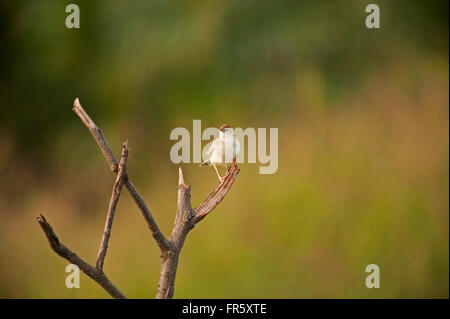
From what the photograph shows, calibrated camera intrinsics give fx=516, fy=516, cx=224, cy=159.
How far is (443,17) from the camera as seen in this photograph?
11.3ft

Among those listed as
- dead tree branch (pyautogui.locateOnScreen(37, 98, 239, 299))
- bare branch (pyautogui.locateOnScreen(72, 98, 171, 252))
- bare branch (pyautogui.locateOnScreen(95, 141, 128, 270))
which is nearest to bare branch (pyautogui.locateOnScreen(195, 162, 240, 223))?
dead tree branch (pyautogui.locateOnScreen(37, 98, 239, 299))

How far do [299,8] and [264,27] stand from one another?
0.26 m

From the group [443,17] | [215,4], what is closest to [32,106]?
[215,4]

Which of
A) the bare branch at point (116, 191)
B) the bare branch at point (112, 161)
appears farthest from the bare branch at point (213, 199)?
the bare branch at point (116, 191)

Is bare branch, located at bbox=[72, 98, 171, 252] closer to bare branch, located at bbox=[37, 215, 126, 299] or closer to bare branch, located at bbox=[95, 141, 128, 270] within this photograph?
bare branch, located at bbox=[95, 141, 128, 270]

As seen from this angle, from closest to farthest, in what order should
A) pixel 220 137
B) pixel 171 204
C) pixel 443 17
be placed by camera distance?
pixel 220 137 → pixel 171 204 → pixel 443 17

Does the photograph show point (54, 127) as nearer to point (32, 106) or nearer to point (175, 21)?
point (32, 106)

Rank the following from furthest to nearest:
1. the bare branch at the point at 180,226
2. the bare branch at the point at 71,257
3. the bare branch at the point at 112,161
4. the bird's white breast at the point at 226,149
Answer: the bird's white breast at the point at 226,149 < the bare branch at the point at 180,226 < the bare branch at the point at 112,161 < the bare branch at the point at 71,257

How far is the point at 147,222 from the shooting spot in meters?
1.06

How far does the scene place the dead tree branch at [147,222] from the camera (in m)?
0.93

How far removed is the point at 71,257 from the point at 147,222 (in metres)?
0.19

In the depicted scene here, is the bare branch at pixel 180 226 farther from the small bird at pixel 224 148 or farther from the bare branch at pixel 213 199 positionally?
the small bird at pixel 224 148

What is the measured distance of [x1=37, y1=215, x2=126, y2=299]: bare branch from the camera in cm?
86

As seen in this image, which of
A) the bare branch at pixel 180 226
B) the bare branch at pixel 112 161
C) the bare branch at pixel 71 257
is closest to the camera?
the bare branch at pixel 71 257
